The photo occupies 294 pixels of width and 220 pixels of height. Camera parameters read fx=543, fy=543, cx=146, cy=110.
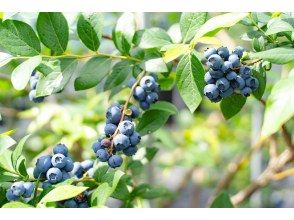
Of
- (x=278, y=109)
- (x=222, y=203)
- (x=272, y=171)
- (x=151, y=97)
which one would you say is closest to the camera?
(x=278, y=109)

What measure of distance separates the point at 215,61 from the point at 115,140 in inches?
7.9

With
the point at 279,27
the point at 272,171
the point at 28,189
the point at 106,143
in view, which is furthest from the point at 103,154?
the point at 272,171

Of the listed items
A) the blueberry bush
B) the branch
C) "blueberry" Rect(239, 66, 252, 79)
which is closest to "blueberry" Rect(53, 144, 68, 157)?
the blueberry bush

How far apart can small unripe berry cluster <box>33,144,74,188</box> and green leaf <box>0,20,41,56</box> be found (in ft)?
0.60

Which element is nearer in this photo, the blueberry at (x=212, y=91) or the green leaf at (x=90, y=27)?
the blueberry at (x=212, y=91)

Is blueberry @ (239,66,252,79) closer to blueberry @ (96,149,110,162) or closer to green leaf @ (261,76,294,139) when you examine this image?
green leaf @ (261,76,294,139)

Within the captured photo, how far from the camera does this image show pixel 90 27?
38.7 inches

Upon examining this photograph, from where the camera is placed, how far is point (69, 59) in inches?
38.4

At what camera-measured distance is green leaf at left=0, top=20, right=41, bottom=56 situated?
91 centimetres

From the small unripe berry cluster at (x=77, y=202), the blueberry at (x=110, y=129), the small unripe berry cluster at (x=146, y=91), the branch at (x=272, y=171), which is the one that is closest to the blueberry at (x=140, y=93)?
the small unripe berry cluster at (x=146, y=91)

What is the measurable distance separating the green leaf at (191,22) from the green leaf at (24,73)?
0.26 m

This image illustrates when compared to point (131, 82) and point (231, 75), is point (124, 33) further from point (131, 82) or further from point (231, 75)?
point (231, 75)

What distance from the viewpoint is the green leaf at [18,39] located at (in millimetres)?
914

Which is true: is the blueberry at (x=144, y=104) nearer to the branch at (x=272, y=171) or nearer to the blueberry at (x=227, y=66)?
the blueberry at (x=227, y=66)
